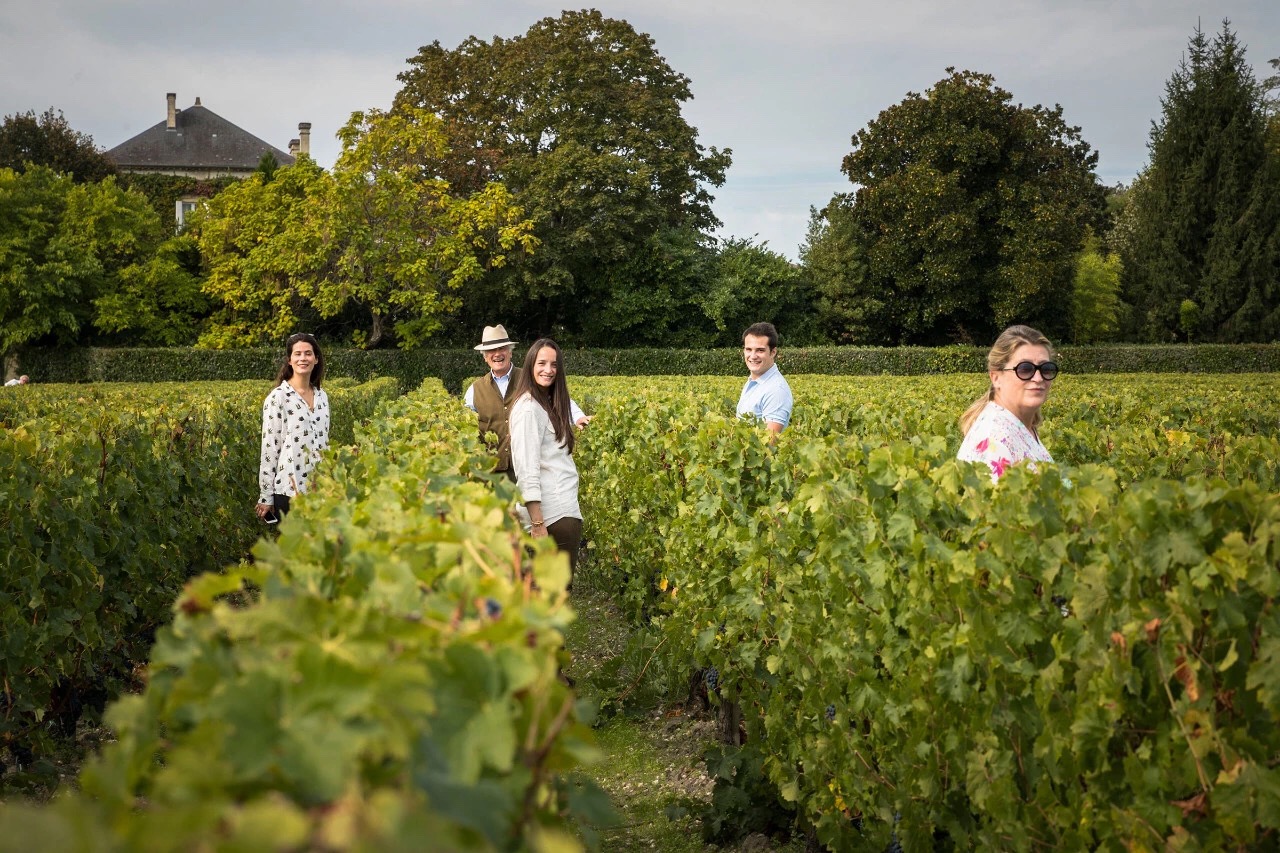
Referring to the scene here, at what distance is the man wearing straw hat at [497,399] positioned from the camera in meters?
7.31

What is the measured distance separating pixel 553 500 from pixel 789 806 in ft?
7.76

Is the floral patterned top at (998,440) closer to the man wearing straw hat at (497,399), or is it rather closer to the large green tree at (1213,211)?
the man wearing straw hat at (497,399)

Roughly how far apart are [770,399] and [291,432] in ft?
11.8

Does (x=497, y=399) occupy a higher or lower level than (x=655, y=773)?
higher

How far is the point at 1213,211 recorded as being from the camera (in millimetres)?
49219

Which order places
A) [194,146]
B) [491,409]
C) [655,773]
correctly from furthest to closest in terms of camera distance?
[194,146], [491,409], [655,773]

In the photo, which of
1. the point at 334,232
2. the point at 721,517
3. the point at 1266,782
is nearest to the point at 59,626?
the point at 721,517

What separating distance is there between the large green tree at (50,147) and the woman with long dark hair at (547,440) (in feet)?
160

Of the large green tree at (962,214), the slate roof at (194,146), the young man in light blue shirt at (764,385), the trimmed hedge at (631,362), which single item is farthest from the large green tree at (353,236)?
the young man in light blue shirt at (764,385)

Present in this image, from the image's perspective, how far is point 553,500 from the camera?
21.3 feet

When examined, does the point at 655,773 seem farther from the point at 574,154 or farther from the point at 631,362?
the point at 574,154

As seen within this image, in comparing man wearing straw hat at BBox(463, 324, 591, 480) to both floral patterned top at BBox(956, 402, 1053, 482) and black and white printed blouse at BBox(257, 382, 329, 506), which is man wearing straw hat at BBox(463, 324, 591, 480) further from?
floral patterned top at BBox(956, 402, 1053, 482)

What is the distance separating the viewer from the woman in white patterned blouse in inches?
313

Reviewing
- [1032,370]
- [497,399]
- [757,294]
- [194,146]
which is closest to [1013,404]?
[1032,370]
